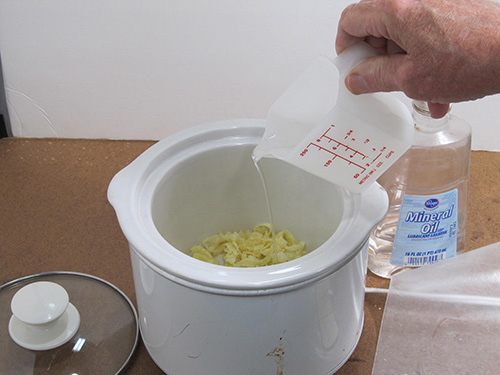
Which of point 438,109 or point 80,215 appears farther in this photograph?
point 80,215

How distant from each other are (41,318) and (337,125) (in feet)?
1.37

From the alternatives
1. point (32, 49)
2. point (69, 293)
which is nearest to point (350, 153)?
point (69, 293)

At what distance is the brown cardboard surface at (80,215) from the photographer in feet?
2.95

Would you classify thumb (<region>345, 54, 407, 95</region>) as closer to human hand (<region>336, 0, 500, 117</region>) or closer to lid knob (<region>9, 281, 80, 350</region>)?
human hand (<region>336, 0, 500, 117</region>)

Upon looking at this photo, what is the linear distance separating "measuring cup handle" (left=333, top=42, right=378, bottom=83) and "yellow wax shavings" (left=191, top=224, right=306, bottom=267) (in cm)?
29

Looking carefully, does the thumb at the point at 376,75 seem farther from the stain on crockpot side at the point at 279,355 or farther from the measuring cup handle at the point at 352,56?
the stain on crockpot side at the point at 279,355

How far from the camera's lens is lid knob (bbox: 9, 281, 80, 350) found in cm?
73

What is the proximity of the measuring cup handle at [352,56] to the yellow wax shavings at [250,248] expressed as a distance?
29 centimetres

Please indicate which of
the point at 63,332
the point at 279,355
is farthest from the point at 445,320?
the point at 63,332

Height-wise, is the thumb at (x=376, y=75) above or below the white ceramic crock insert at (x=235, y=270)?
above

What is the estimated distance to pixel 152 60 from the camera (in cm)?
112

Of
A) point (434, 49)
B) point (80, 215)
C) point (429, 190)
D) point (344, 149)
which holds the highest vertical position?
point (434, 49)

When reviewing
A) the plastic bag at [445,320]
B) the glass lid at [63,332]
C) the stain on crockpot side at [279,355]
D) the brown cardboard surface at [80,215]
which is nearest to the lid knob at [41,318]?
the glass lid at [63,332]

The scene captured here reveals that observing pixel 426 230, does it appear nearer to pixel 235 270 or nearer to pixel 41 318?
pixel 235 270
